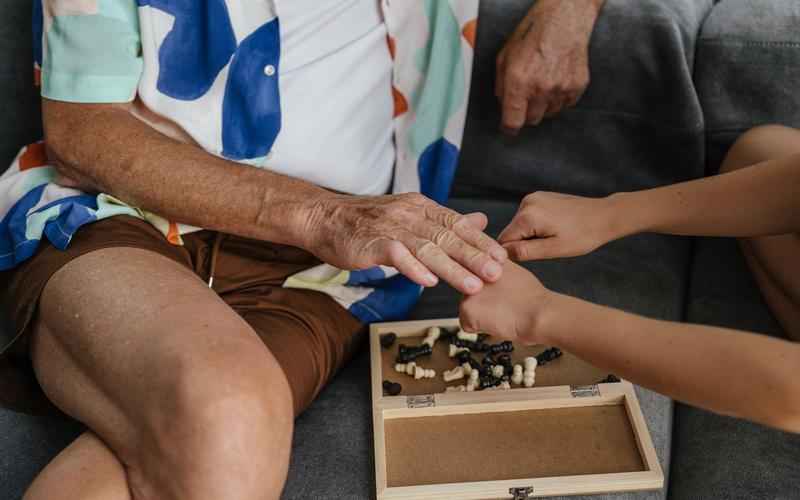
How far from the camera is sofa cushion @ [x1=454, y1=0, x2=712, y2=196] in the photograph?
155 centimetres

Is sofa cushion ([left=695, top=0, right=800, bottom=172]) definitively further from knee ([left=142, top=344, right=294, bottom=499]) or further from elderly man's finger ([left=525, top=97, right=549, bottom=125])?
knee ([left=142, top=344, right=294, bottom=499])

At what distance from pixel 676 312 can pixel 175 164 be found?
0.85 metres

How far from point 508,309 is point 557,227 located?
0.21 meters

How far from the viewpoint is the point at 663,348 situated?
1034 millimetres

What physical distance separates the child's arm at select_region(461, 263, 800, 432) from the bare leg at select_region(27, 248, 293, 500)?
312 millimetres

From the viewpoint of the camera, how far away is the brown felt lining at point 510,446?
1.17 m

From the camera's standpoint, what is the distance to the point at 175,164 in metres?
1.23

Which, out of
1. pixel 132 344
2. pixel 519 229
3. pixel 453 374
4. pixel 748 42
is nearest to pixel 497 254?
pixel 519 229

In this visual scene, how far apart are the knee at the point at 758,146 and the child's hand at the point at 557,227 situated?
273 mm

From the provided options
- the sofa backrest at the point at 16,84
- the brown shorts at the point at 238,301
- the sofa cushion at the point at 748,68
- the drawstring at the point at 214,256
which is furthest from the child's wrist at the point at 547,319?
the sofa backrest at the point at 16,84

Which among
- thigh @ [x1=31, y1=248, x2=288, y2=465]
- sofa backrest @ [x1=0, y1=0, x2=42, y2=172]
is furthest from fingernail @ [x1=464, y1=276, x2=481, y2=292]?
sofa backrest @ [x1=0, y1=0, x2=42, y2=172]

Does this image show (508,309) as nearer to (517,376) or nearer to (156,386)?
(517,376)

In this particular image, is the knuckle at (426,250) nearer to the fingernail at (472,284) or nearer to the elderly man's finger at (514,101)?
the fingernail at (472,284)

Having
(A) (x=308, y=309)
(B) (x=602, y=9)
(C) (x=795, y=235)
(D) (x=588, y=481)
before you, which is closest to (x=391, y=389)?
(A) (x=308, y=309)
